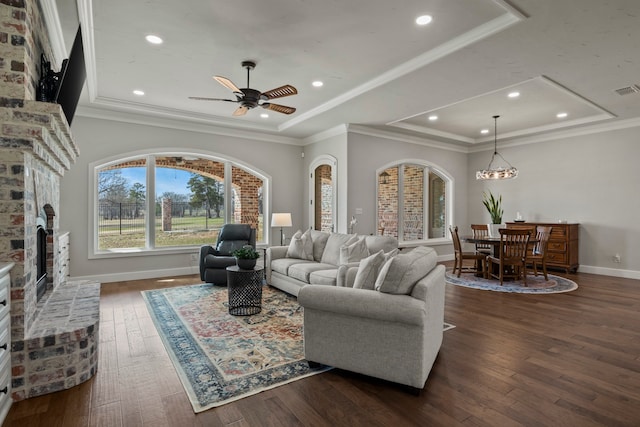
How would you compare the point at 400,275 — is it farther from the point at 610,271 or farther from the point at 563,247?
the point at 610,271

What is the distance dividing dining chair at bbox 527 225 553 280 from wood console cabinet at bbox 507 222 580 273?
0.34 m

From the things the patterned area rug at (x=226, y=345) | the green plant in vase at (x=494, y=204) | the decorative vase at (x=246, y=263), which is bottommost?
the patterned area rug at (x=226, y=345)

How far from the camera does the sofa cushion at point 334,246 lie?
4.75 m

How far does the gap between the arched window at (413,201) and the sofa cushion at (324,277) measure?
324cm

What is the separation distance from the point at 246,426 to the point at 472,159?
8.49 metres

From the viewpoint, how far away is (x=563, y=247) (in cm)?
657

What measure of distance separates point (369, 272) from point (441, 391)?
0.94 m

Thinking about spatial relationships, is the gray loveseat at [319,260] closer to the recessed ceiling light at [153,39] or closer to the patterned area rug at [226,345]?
the patterned area rug at [226,345]

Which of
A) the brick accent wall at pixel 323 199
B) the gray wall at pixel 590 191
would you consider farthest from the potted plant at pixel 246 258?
the gray wall at pixel 590 191

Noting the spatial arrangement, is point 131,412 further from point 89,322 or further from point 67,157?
point 67,157

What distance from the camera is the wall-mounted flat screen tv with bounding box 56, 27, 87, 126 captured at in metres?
2.77

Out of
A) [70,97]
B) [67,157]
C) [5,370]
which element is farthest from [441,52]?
[5,370]

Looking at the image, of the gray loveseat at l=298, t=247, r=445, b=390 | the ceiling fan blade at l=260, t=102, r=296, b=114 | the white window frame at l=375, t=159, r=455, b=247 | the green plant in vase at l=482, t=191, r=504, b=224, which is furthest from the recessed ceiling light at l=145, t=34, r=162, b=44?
the green plant in vase at l=482, t=191, r=504, b=224

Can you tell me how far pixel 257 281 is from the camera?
4.07 meters
